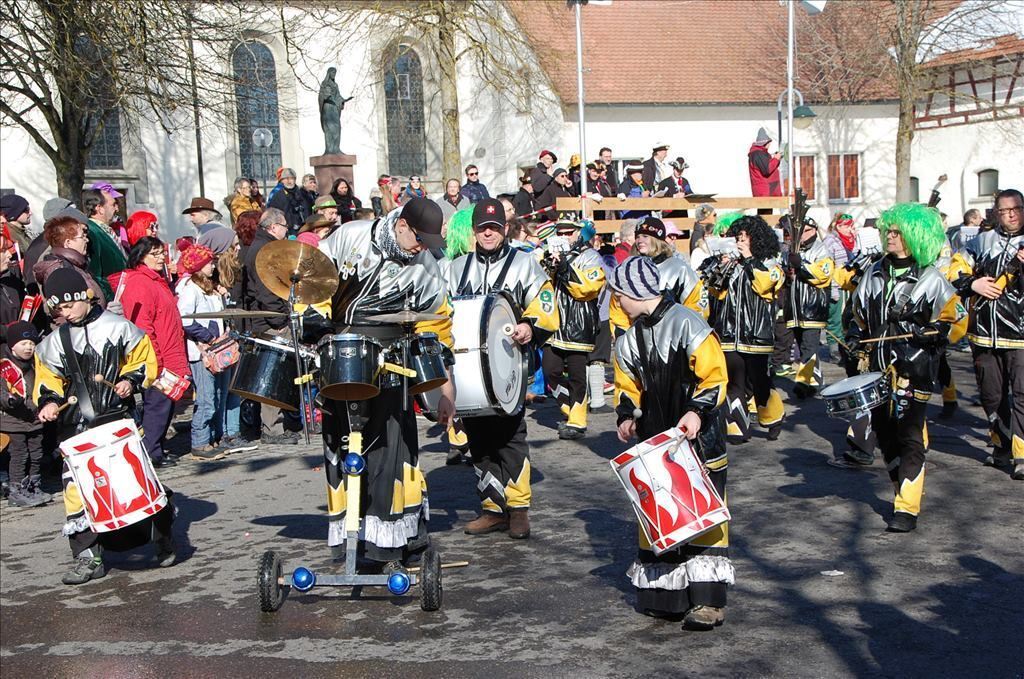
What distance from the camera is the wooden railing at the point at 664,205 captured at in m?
18.4

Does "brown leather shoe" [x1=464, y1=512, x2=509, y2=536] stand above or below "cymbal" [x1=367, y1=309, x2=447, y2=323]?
below

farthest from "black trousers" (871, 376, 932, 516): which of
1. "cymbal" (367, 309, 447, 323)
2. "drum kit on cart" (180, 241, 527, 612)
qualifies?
"cymbal" (367, 309, 447, 323)

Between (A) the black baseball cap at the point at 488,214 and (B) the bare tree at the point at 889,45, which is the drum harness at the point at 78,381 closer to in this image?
(A) the black baseball cap at the point at 488,214

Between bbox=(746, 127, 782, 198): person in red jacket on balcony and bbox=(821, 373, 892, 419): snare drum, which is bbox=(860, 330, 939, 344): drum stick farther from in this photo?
bbox=(746, 127, 782, 198): person in red jacket on balcony

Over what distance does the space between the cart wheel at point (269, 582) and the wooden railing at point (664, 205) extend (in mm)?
11632

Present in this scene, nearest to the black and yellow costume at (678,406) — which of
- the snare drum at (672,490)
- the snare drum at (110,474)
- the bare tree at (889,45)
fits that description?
the snare drum at (672,490)

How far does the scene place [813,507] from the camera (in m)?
8.54

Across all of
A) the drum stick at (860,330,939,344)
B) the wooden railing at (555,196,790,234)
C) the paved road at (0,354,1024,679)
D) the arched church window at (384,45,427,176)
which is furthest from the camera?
the arched church window at (384,45,427,176)

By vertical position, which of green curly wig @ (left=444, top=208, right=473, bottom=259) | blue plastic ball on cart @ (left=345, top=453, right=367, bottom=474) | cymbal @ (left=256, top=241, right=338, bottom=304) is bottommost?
blue plastic ball on cart @ (left=345, top=453, right=367, bottom=474)

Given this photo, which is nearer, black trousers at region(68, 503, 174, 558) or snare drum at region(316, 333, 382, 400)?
snare drum at region(316, 333, 382, 400)

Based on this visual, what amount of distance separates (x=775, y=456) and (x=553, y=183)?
9300mm

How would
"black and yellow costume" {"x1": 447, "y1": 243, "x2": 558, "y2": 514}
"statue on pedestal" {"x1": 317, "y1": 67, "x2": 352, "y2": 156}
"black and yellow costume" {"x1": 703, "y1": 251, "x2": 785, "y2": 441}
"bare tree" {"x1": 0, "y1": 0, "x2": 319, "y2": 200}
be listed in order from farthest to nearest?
1. "statue on pedestal" {"x1": 317, "y1": 67, "x2": 352, "y2": 156}
2. "bare tree" {"x1": 0, "y1": 0, "x2": 319, "y2": 200}
3. "black and yellow costume" {"x1": 703, "y1": 251, "x2": 785, "y2": 441}
4. "black and yellow costume" {"x1": 447, "y1": 243, "x2": 558, "y2": 514}

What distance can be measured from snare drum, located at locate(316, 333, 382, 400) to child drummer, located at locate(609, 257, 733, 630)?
1.24 metres

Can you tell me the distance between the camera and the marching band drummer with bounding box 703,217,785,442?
10.8 metres
